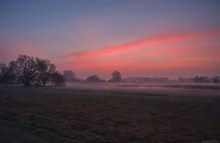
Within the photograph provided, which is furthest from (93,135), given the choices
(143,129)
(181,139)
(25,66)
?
(25,66)

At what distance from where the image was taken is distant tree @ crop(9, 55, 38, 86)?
320 ft

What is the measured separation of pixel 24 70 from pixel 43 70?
7823 mm

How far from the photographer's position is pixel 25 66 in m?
99.2

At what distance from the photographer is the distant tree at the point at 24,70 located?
97.7 meters

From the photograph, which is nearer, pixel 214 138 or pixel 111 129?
pixel 214 138

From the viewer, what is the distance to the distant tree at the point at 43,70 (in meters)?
101

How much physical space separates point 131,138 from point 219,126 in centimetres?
760

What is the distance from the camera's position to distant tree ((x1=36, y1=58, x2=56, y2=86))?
10075cm

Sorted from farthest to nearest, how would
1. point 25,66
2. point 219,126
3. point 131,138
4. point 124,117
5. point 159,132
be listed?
point 25,66, point 124,117, point 219,126, point 159,132, point 131,138

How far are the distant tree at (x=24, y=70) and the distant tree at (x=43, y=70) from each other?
186 cm

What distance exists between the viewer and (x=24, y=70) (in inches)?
3888

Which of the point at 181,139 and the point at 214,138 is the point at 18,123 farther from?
the point at 214,138

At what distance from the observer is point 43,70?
102 metres

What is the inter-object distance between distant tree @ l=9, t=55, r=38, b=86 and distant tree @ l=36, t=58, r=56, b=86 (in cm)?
186
